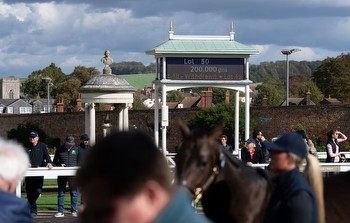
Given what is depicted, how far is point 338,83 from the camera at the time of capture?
98.8 m

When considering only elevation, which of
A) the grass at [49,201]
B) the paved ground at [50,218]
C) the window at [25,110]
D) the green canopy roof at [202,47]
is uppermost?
the green canopy roof at [202,47]

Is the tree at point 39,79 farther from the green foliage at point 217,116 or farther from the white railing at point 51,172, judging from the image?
the white railing at point 51,172

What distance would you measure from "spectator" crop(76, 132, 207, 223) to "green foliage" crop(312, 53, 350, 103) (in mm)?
91799

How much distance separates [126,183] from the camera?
2.56 meters

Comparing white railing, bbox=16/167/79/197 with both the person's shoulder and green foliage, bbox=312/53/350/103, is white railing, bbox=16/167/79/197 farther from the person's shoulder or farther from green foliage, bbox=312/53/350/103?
green foliage, bbox=312/53/350/103

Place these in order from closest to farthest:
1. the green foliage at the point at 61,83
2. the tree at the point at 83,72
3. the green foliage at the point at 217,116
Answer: the green foliage at the point at 217,116 → the green foliage at the point at 61,83 → the tree at the point at 83,72

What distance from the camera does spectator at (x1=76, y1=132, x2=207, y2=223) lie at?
2561mm

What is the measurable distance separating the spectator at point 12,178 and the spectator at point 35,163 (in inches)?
478

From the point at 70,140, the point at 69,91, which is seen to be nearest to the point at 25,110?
the point at 69,91

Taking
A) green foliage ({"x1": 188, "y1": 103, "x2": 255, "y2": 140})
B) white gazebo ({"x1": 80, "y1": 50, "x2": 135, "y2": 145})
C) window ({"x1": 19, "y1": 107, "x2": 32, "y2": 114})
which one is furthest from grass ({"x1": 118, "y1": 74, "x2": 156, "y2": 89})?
white gazebo ({"x1": 80, "y1": 50, "x2": 135, "y2": 145})

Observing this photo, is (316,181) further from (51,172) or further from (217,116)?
(217,116)

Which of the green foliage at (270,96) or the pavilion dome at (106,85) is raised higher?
the green foliage at (270,96)

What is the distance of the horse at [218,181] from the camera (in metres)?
7.33

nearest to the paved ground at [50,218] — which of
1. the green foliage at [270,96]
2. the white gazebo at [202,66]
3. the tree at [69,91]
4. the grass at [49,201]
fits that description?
the grass at [49,201]
